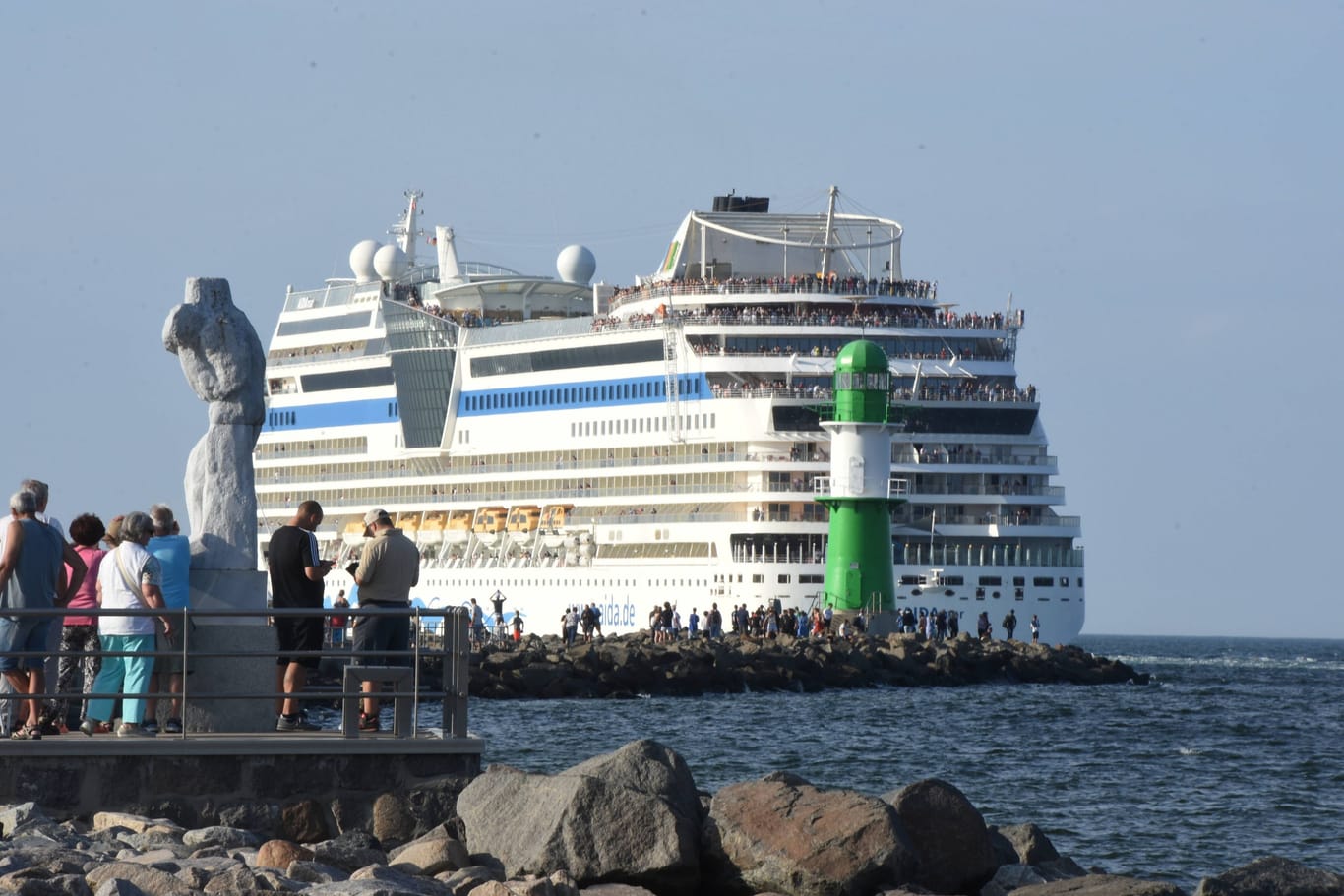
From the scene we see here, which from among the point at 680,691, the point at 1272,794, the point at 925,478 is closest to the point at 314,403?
the point at 925,478

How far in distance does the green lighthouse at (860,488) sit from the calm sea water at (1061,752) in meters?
6.08

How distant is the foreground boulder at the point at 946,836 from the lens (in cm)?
1266

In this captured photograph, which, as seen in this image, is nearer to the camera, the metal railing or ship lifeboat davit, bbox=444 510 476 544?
the metal railing

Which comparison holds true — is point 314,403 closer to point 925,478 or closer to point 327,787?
point 925,478

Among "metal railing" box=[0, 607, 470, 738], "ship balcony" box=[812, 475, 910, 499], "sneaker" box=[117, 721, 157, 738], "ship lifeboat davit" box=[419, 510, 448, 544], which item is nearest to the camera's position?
"metal railing" box=[0, 607, 470, 738]

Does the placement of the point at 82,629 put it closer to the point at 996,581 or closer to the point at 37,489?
the point at 37,489

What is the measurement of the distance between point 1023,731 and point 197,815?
20632mm

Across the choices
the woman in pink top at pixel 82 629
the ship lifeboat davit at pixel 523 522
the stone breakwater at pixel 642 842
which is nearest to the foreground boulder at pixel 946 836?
the stone breakwater at pixel 642 842

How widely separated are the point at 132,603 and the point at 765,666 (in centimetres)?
3130

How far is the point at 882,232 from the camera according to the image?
68375 millimetres

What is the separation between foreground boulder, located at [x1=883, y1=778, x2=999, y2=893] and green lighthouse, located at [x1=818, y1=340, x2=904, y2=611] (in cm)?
3606

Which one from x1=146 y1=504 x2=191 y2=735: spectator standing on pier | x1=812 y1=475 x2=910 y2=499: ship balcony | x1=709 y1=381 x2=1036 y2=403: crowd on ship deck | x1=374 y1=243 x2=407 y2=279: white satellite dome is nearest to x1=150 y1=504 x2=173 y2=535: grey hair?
x1=146 y1=504 x2=191 y2=735: spectator standing on pier

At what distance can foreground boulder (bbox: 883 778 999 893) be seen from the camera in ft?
41.5

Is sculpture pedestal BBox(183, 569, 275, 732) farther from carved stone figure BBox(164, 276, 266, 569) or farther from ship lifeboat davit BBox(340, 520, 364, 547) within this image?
ship lifeboat davit BBox(340, 520, 364, 547)
